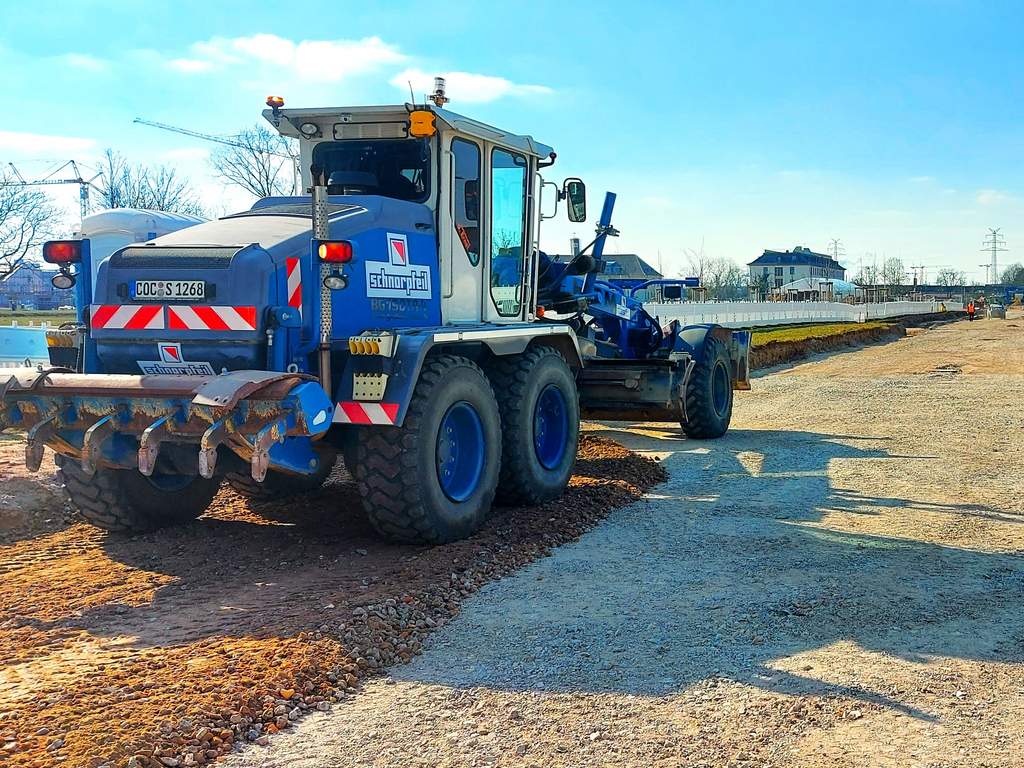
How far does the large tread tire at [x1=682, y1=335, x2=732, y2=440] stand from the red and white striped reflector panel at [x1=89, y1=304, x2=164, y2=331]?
7149 millimetres

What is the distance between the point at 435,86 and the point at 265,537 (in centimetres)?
383

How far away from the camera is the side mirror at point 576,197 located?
9.09 m

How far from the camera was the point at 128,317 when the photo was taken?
6.36m

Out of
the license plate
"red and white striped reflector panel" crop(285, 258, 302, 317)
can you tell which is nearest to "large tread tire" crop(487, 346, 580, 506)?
"red and white striped reflector panel" crop(285, 258, 302, 317)

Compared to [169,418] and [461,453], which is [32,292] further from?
[169,418]

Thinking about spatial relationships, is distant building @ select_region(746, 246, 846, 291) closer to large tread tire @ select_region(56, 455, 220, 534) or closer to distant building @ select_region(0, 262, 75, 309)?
distant building @ select_region(0, 262, 75, 309)

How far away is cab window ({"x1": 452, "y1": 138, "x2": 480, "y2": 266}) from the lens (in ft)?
25.0

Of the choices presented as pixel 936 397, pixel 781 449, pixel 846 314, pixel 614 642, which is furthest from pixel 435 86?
pixel 846 314

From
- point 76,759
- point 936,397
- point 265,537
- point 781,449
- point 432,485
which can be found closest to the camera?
point 76,759

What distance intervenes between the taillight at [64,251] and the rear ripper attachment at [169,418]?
2.73 feet

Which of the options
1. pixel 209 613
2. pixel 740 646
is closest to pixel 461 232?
pixel 209 613

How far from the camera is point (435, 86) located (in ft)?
27.1

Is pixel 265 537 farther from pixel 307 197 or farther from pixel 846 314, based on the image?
pixel 846 314

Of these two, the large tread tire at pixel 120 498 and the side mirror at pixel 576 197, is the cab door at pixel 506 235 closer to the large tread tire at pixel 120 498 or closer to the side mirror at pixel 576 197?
the side mirror at pixel 576 197
